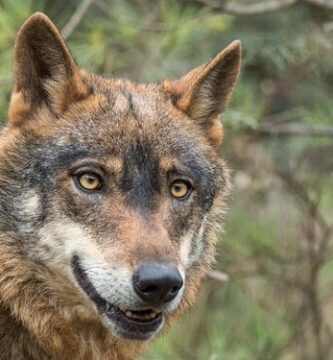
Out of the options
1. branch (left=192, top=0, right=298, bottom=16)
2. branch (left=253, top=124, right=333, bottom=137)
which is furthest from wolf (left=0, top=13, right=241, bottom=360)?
branch (left=253, top=124, right=333, bottom=137)

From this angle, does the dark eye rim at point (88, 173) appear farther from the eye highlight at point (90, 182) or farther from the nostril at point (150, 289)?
the nostril at point (150, 289)

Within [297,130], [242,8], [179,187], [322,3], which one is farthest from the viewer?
[297,130]

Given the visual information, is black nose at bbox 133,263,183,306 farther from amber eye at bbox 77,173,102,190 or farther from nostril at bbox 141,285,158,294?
amber eye at bbox 77,173,102,190

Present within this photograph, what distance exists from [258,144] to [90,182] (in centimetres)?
533

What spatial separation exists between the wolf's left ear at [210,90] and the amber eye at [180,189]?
0.65 meters

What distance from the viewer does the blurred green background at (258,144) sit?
8695 millimetres

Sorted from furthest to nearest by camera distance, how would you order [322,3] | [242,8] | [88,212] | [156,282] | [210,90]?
[242,8] < [322,3] < [210,90] < [88,212] < [156,282]

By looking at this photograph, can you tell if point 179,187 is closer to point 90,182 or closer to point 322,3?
point 90,182

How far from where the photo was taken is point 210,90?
6230 mm

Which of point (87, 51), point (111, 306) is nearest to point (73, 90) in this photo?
point (111, 306)

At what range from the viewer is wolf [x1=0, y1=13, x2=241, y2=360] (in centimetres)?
508

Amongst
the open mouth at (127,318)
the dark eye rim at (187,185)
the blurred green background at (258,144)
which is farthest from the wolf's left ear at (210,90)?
the blurred green background at (258,144)

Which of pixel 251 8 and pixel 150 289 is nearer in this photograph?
pixel 150 289

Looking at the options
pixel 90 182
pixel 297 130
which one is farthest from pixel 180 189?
pixel 297 130
